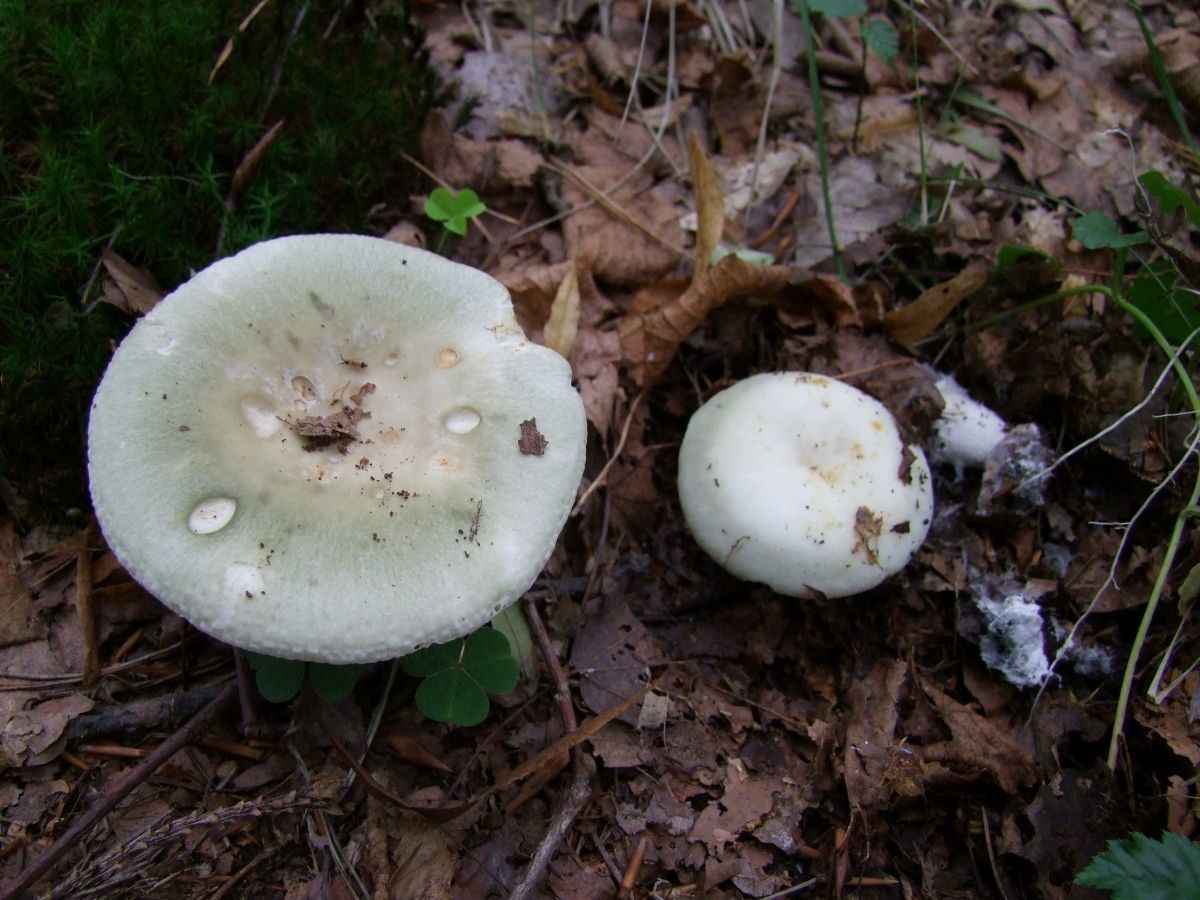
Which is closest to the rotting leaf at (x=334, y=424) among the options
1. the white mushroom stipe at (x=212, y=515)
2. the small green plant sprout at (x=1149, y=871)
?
the white mushroom stipe at (x=212, y=515)

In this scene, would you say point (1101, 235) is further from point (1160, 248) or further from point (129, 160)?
point (129, 160)

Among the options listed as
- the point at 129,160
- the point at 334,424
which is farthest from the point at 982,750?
the point at 129,160

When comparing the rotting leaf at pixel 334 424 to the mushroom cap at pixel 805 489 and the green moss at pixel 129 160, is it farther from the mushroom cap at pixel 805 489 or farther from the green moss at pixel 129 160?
the mushroom cap at pixel 805 489

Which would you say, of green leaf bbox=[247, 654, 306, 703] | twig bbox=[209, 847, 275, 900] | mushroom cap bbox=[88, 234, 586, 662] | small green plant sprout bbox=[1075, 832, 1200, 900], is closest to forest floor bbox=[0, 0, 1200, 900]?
twig bbox=[209, 847, 275, 900]

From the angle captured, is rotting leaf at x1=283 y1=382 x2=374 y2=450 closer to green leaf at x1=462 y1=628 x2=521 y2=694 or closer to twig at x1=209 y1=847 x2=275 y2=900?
green leaf at x1=462 y1=628 x2=521 y2=694

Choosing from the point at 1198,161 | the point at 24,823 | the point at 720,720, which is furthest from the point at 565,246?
the point at 1198,161

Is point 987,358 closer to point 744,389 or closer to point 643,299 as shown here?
point 744,389
